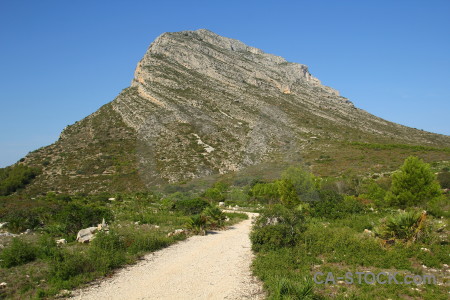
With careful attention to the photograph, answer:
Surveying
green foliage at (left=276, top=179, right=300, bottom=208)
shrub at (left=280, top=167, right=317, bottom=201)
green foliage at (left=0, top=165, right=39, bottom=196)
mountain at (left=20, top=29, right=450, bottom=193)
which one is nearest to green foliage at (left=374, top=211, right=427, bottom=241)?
green foliage at (left=276, top=179, right=300, bottom=208)

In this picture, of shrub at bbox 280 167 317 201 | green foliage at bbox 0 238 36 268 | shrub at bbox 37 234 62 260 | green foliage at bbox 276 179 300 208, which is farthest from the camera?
shrub at bbox 280 167 317 201

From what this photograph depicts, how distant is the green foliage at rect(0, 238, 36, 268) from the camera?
30.6 ft

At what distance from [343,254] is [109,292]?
22.7ft

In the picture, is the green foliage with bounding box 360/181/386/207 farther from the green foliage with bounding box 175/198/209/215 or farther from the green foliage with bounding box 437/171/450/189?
the green foliage with bounding box 175/198/209/215

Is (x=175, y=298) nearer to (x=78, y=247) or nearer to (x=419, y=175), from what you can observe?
(x=78, y=247)

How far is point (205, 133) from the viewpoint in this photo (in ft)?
191

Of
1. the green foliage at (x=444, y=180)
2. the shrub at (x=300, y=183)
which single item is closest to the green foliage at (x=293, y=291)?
the shrub at (x=300, y=183)

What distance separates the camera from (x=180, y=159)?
48.5 m

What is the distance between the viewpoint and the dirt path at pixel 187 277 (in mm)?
7493

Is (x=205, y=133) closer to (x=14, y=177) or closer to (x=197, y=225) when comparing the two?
(x=14, y=177)

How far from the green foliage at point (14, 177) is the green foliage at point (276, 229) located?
39530mm

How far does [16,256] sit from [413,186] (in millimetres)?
20201

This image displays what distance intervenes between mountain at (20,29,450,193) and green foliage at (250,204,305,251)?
3059 cm

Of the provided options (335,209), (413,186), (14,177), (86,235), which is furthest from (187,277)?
(14,177)
